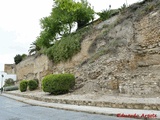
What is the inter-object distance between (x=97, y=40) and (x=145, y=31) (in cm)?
436

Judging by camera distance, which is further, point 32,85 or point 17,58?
point 17,58

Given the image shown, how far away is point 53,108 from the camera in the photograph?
12.7m

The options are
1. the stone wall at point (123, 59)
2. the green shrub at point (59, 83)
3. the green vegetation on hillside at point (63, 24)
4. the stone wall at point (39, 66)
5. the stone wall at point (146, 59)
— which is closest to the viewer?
the stone wall at point (146, 59)

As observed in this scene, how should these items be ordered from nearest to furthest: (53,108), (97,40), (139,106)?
1. (139,106)
2. (53,108)
3. (97,40)

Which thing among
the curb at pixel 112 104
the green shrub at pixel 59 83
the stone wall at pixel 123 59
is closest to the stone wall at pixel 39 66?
the stone wall at pixel 123 59

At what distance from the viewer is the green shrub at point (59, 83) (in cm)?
1680

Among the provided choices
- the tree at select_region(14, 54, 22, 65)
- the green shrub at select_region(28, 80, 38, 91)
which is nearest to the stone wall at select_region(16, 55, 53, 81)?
the green shrub at select_region(28, 80, 38, 91)

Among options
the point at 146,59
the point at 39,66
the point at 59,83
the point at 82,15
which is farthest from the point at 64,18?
the point at 146,59

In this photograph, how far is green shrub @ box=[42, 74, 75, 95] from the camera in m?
16.8

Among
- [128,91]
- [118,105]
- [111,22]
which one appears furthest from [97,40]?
[118,105]

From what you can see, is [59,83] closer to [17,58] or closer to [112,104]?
[112,104]

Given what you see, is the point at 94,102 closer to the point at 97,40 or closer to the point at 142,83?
the point at 142,83

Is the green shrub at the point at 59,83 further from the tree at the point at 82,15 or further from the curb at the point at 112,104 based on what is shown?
the tree at the point at 82,15

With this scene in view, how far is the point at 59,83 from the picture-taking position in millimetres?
16766
